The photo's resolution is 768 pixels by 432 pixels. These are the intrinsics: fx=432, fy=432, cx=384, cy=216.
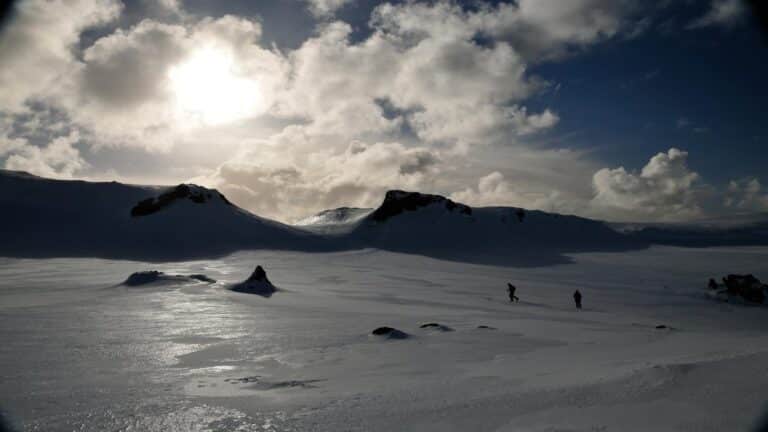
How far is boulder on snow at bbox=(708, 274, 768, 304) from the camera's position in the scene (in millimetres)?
30859

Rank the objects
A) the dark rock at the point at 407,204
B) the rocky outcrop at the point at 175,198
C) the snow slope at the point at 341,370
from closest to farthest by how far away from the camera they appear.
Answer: the snow slope at the point at 341,370, the rocky outcrop at the point at 175,198, the dark rock at the point at 407,204

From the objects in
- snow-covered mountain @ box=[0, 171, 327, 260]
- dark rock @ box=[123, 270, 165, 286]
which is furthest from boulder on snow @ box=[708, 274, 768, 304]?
snow-covered mountain @ box=[0, 171, 327, 260]

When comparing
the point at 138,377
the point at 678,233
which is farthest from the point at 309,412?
the point at 678,233

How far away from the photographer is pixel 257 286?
26172 mm

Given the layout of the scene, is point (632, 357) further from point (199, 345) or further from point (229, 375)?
point (199, 345)

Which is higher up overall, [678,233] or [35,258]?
[678,233]

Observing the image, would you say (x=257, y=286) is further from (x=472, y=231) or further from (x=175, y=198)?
(x=472, y=231)

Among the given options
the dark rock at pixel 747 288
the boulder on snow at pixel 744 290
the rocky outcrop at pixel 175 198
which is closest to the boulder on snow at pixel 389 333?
the boulder on snow at pixel 744 290

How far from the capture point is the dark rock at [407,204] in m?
102

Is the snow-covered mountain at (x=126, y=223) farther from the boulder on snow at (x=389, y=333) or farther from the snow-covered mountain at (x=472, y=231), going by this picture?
the boulder on snow at (x=389, y=333)

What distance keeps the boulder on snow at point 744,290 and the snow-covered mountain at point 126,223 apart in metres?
57.0

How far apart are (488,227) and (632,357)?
8753 cm

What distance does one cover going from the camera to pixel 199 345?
11172mm

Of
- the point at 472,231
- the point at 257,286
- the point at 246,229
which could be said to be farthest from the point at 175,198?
the point at 257,286
